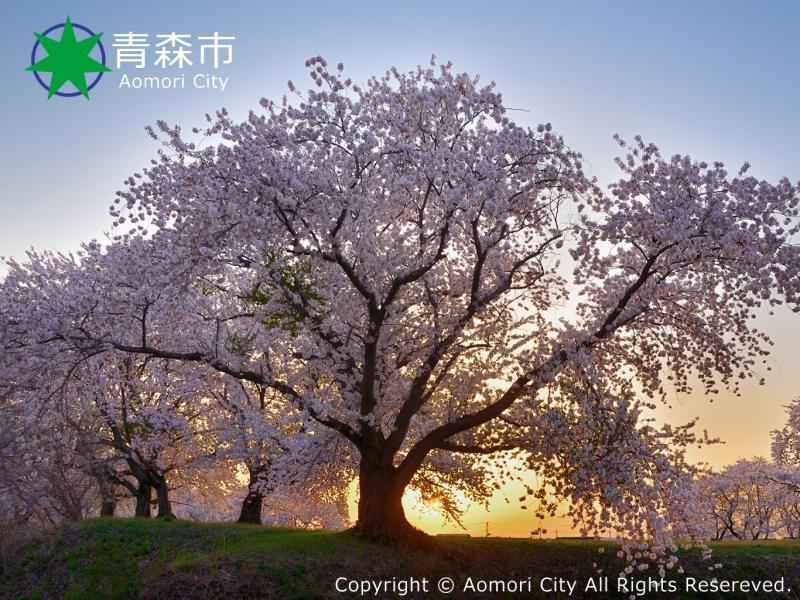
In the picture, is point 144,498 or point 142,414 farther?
point 144,498

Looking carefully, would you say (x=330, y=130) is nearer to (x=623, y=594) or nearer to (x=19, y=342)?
(x=19, y=342)

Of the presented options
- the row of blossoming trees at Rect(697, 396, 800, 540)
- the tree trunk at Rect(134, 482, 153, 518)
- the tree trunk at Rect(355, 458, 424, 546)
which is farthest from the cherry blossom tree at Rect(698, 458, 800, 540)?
the tree trunk at Rect(134, 482, 153, 518)

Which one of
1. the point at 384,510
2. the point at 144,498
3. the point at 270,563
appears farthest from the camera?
the point at 144,498

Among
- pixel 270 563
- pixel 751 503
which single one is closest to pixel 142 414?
pixel 270 563

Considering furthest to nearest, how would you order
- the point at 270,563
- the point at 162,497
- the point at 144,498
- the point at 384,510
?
the point at 144,498 → the point at 162,497 → the point at 384,510 → the point at 270,563

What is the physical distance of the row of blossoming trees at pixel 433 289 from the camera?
52.2 ft

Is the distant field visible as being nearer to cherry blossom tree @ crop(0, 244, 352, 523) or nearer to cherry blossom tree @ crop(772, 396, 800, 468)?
cherry blossom tree @ crop(0, 244, 352, 523)

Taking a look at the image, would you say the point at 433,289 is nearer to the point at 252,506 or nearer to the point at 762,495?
the point at 252,506

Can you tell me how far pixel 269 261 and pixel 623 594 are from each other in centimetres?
1367

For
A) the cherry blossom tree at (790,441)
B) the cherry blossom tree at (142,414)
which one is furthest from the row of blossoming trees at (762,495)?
the cherry blossom tree at (142,414)

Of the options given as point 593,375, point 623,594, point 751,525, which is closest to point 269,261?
point 593,375

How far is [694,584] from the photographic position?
20578mm

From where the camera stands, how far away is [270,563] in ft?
57.1

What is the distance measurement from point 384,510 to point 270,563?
11.0ft
